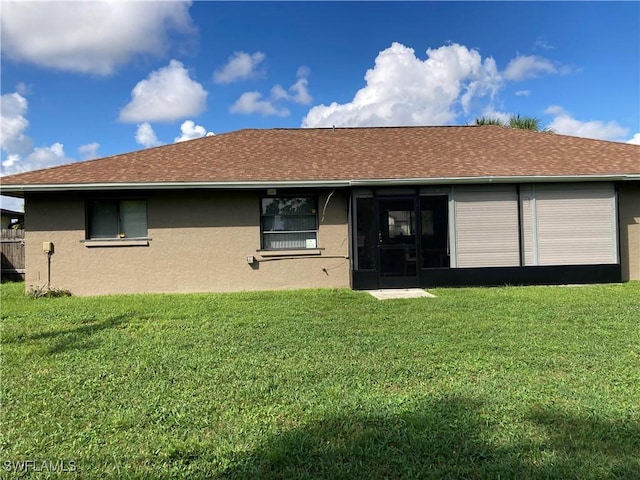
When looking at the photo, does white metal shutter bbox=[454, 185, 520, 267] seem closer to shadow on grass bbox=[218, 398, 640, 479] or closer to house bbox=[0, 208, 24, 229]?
shadow on grass bbox=[218, 398, 640, 479]

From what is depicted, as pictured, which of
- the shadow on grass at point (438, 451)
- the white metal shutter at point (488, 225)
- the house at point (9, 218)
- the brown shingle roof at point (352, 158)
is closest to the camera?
the shadow on grass at point (438, 451)

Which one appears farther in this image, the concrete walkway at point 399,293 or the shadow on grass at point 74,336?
the concrete walkway at point 399,293

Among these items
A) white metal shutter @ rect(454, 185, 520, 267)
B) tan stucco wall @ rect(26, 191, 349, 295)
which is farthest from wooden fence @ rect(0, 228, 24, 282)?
white metal shutter @ rect(454, 185, 520, 267)

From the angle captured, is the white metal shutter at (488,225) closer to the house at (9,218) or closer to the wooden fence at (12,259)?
the wooden fence at (12,259)

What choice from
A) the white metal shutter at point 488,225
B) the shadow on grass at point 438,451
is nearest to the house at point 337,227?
the white metal shutter at point 488,225

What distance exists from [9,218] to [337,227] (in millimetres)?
18381

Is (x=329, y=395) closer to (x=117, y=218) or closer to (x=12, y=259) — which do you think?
(x=117, y=218)

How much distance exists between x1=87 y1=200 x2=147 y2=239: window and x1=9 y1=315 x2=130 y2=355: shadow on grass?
3.87m

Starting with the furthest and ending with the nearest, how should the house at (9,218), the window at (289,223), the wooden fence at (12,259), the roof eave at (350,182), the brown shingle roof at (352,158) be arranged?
the house at (9,218) < the wooden fence at (12,259) < the window at (289,223) < the brown shingle roof at (352,158) < the roof eave at (350,182)

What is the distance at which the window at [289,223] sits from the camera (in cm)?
1088

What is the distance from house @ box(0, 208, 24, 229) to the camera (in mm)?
19672

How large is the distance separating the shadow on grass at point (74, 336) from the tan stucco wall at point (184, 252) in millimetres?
3399

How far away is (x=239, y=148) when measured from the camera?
12570 mm

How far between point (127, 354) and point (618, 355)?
555 cm
